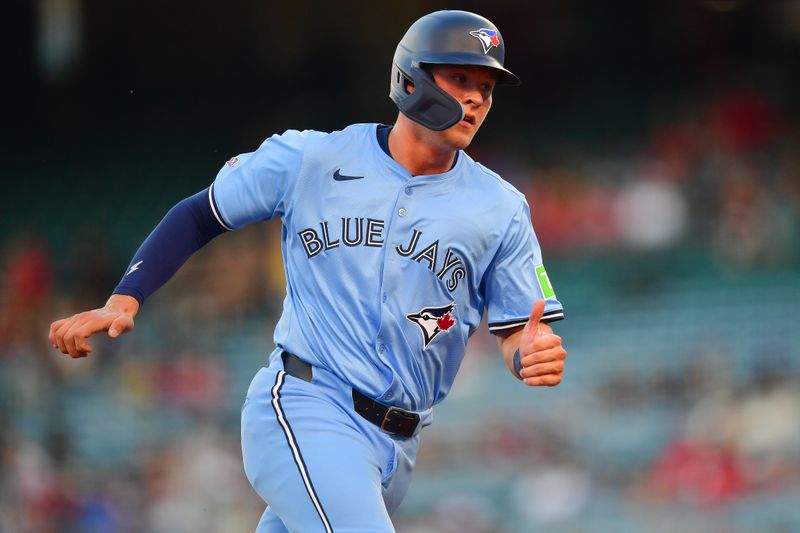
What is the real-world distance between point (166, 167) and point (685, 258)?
5236mm

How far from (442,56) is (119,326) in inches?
50.7

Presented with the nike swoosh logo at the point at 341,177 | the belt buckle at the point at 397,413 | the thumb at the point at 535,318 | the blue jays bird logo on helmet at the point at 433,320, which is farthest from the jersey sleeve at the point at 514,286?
the nike swoosh logo at the point at 341,177

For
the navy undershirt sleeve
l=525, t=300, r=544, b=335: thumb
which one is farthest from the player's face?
the navy undershirt sleeve

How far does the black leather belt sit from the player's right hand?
0.53 metres

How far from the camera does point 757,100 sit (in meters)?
12.4

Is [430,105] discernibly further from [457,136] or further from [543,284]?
[543,284]

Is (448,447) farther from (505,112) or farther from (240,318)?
(505,112)

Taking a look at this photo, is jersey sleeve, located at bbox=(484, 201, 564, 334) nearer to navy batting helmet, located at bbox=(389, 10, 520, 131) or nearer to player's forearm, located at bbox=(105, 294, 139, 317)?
navy batting helmet, located at bbox=(389, 10, 520, 131)

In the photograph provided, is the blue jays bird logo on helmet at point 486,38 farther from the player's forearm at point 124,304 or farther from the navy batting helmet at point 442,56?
the player's forearm at point 124,304

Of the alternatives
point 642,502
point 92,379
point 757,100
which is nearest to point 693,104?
point 757,100

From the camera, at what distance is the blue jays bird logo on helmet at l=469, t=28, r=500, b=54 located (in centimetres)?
409

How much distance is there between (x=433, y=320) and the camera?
13.5 feet

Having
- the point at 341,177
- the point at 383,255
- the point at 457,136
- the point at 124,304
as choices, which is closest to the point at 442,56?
the point at 457,136

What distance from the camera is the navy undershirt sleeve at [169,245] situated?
4.07 m
